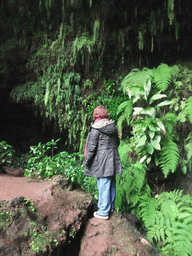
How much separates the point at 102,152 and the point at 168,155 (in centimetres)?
153

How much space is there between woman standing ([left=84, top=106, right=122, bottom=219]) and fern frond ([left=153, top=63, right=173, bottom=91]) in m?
1.78

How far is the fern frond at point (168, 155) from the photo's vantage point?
361 cm

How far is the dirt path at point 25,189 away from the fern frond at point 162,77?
310 centimetres

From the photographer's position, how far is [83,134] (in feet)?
20.0

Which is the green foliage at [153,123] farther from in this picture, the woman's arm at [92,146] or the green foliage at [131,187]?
the woman's arm at [92,146]

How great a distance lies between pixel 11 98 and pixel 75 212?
6068 millimetres

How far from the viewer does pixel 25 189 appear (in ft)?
9.78

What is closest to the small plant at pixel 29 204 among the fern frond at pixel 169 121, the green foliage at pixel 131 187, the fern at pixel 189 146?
the green foliage at pixel 131 187

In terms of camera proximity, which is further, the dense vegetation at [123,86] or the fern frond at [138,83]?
the fern frond at [138,83]

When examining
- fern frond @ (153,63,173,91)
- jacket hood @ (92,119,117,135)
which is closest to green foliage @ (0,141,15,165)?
jacket hood @ (92,119,117,135)

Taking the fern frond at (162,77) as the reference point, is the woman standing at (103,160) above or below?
below

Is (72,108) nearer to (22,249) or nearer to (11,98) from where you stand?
(11,98)

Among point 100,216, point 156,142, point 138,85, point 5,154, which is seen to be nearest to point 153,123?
point 156,142

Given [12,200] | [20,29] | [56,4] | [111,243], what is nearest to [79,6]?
[56,4]
